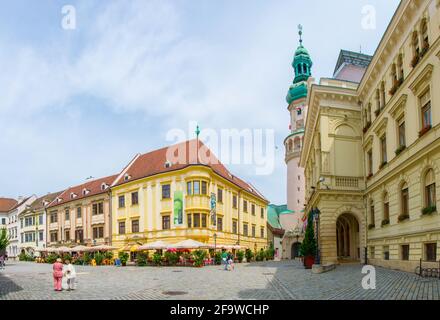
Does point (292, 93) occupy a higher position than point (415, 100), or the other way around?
point (292, 93)

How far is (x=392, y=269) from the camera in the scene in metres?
23.4

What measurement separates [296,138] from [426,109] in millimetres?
54104

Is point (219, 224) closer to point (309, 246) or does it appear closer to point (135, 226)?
point (135, 226)

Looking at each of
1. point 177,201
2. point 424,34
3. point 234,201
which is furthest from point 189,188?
point 424,34

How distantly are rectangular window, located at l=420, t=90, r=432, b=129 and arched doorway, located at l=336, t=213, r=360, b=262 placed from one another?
45.6 ft

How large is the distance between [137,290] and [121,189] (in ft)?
122

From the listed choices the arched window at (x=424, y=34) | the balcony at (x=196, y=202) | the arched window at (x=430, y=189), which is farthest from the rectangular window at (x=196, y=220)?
the arched window at (x=424, y=34)

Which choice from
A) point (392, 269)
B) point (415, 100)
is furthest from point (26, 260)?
point (415, 100)

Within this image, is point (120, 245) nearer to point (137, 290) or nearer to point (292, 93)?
point (137, 290)

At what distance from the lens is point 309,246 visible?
28062 millimetres

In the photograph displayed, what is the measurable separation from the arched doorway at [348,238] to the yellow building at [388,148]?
0.10m

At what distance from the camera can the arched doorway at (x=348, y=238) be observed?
34.2m

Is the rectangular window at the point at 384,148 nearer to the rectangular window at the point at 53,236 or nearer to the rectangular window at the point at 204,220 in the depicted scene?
the rectangular window at the point at 204,220

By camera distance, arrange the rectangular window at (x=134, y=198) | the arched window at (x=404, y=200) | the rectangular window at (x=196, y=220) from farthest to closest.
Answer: the rectangular window at (x=134, y=198) → the rectangular window at (x=196, y=220) → the arched window at (x=404, y=200)
